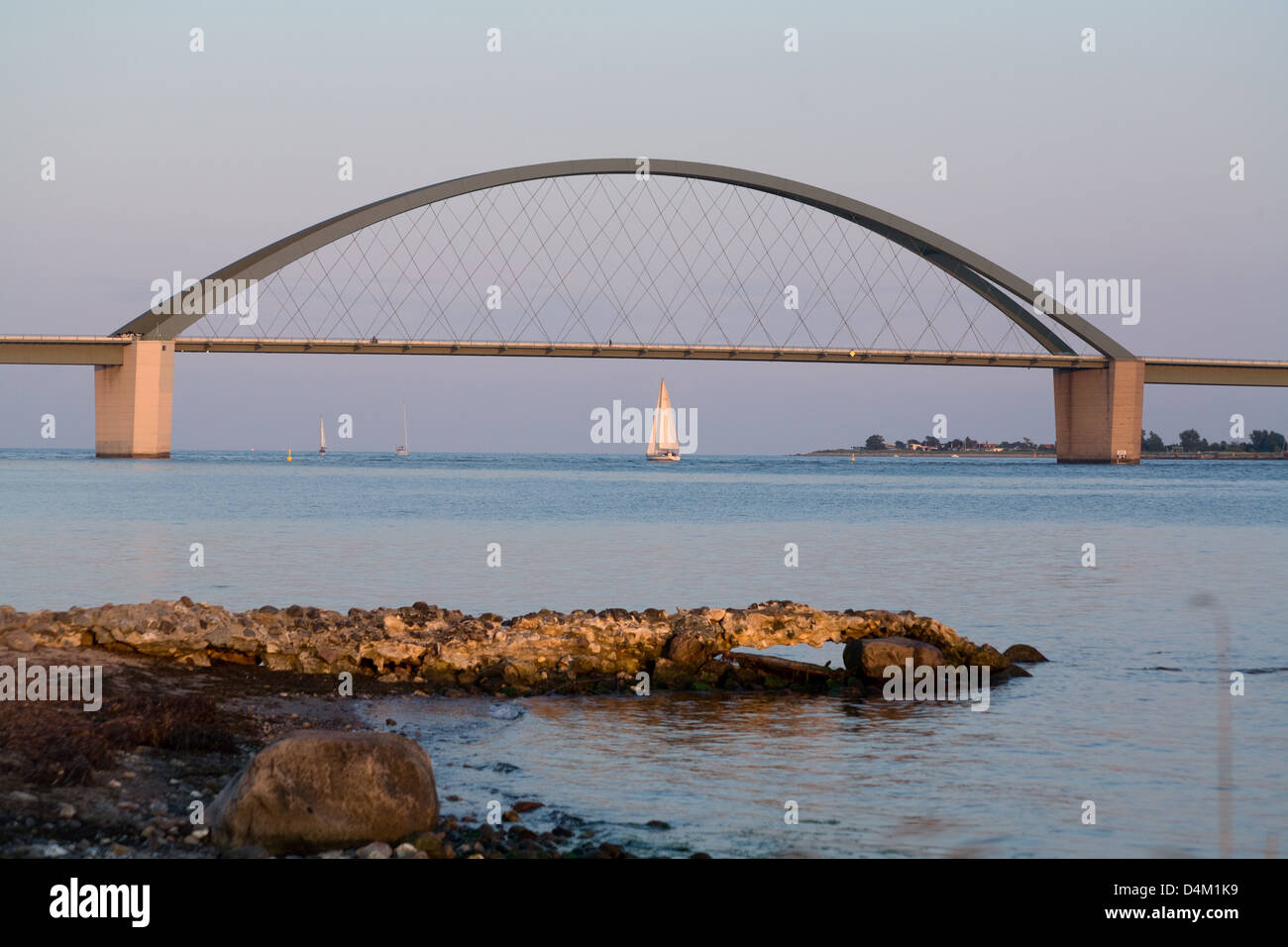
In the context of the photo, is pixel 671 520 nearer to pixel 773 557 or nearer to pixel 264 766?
pixel 773 557

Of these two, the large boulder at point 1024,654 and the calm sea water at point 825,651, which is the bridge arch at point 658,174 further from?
the large boulder at point 1024,654

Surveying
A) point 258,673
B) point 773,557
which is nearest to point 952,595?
point 773,557

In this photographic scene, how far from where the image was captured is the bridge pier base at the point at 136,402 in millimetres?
84000

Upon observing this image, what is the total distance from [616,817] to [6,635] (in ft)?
25.4

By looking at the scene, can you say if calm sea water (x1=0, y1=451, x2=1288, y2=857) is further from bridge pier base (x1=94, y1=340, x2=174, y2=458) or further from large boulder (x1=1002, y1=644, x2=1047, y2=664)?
bridge pier base (x1=94, y1=340, x2=174, y2=458)

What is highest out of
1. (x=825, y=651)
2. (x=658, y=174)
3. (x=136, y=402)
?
(x=658, y=174)

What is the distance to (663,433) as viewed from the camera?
146 metres

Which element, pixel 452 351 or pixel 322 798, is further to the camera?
pixel 452 351

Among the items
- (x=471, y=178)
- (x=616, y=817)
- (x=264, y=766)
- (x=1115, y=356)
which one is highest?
(x=471, y=178)

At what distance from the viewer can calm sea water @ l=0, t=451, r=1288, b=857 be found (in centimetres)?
908

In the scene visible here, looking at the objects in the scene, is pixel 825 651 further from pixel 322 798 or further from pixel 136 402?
pixel 136 402

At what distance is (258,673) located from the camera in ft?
45.7

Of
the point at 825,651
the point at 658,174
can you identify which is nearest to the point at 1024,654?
the point at 825,651

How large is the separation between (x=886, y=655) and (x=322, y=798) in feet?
27.6
